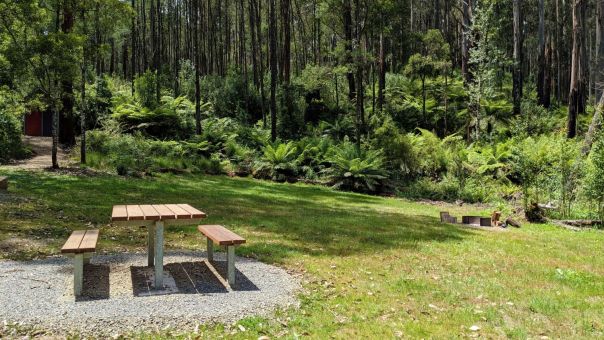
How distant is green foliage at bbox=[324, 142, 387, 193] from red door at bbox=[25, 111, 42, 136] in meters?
17.1

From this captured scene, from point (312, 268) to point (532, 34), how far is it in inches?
2075

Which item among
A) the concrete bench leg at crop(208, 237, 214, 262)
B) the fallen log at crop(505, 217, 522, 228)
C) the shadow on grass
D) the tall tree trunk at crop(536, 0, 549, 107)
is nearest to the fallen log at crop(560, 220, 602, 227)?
the fallen log at crop(505, 217, 522, 228)

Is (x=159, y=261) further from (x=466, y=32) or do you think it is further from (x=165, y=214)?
(x=466, y=32)

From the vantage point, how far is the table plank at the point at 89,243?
475cm

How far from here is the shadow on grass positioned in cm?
805

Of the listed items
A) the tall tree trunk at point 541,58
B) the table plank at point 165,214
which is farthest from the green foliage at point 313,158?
the tall tree trunk at point 541,58

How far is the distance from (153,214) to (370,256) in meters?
3.39

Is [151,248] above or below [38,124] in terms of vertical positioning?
below

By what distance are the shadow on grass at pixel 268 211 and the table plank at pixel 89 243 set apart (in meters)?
2.31

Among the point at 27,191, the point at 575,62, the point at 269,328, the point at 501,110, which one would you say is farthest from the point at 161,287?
the point at 501,110

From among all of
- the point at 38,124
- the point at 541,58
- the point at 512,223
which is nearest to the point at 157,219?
the point at 512,223

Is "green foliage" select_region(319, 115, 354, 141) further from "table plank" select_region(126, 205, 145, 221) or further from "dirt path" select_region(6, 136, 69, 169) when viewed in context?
"table plank" select_region(126, 205, 145, 221)

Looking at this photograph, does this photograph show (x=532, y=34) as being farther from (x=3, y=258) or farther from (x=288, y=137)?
(x=3, y=258)

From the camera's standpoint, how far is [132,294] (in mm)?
5066
